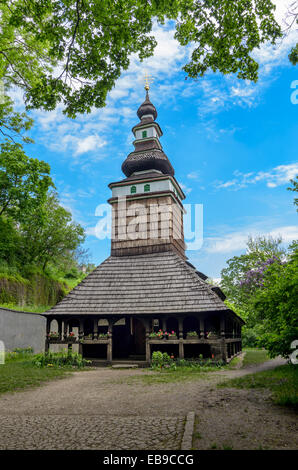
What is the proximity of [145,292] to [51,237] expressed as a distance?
666 inches

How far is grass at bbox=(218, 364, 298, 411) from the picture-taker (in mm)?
6434

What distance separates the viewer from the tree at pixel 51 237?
29.0m

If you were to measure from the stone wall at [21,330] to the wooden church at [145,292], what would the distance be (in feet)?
6.48

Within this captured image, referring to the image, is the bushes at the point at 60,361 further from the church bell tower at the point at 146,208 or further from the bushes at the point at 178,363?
the church bell tower at the point at 146,208

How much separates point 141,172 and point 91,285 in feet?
28.1

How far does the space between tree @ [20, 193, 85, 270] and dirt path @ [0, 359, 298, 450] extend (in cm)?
2147

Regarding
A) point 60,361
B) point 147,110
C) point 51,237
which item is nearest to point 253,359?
point 60,361

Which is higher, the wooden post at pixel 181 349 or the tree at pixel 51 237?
the tree at pixel 51 237

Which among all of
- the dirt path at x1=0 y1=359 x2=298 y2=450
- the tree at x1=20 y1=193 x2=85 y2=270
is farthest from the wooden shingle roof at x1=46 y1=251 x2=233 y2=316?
the tree at x1=20 y1=193 x2=85 y2=270

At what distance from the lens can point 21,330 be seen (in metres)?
19.2

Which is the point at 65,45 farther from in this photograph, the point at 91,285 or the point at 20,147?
the point at 20,147

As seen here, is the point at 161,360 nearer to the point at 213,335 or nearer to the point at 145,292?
the point at 213,335

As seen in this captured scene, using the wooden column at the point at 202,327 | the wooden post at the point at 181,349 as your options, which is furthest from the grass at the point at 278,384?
the wooden post at the point at 181,349

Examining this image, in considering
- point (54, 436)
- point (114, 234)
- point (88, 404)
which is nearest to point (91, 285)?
point (114, 234)
